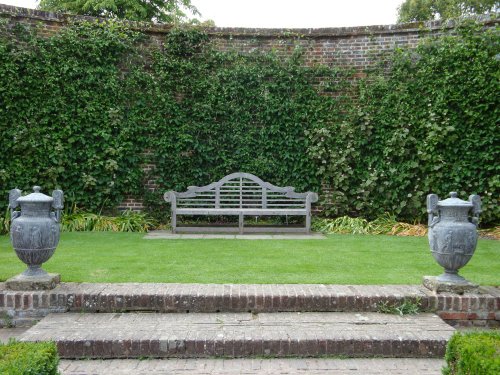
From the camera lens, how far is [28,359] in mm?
2342

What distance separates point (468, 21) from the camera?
28.6 ft

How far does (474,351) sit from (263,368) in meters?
1.52

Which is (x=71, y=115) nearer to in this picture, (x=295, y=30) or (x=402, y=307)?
(x=295, y=30)

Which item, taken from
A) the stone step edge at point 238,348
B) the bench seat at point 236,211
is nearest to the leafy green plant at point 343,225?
the bench seat at point 236,211

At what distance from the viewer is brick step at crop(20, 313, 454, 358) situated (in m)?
3.64

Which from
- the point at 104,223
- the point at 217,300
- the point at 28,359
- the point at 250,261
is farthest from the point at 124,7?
the point at 28,359

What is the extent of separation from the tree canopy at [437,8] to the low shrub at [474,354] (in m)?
20.8

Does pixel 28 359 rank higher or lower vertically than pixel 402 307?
higher

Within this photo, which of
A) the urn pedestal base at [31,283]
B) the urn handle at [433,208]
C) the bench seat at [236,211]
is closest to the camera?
the urn pedestal base at [31,283]

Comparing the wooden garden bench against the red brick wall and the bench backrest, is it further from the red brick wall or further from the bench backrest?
the red brick wall

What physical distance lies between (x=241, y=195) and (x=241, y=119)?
5.30 ft

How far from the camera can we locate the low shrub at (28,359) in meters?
2.22

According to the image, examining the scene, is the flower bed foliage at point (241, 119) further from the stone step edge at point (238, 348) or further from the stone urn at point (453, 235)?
the stone step edge at point (238, 348)

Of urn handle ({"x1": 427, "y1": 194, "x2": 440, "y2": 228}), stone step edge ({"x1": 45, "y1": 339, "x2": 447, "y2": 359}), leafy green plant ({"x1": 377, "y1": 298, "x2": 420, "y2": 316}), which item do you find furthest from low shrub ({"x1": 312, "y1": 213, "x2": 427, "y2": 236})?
stone step edge ({"x1": 45, "y1": 339, "x2": 447, "y2": 359})
